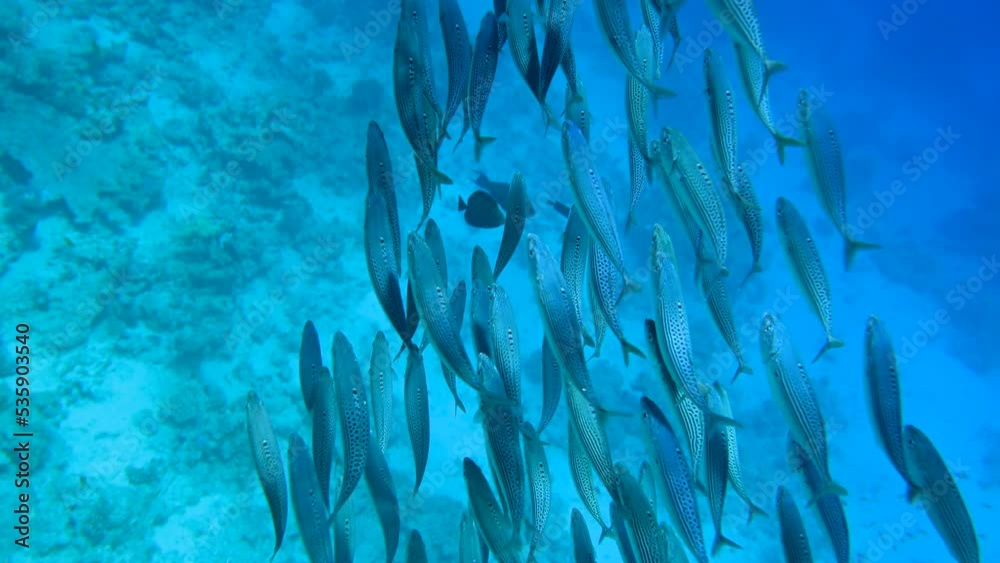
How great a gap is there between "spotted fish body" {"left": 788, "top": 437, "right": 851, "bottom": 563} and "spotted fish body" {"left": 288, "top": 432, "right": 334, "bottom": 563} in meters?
2.27

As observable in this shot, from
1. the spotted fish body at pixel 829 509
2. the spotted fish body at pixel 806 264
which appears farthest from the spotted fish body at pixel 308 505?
the spotted fish body at pixel 806 264

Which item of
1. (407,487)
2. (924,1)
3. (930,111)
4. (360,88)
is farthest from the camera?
(924,1)

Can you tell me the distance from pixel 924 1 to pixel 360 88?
171 ft

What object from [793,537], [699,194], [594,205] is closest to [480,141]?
[594,205]

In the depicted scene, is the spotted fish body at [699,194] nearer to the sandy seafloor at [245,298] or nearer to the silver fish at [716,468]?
the silver fish at [716,468]

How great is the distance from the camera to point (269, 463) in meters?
2.37

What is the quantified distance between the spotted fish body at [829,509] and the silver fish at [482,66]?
2133 mm

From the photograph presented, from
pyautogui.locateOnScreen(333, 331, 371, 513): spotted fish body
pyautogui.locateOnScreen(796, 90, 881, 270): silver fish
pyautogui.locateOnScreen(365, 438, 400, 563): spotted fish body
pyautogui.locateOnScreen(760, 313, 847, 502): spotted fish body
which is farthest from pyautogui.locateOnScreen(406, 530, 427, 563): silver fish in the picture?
pyautogui.locateOnScreen(796, 90, 881, 270): silver fish

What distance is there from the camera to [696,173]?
7.27ft

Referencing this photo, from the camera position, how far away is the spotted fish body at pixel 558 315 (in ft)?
6.38

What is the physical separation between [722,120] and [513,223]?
104 cm

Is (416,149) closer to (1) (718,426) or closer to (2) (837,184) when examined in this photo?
(1) (718,426)

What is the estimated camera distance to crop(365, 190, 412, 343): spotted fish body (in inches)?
80.4

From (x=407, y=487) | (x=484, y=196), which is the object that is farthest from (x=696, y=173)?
(x=407, y=487)
